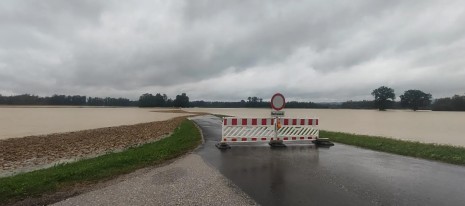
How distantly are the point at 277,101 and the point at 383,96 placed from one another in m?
143

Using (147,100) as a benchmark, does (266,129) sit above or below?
below

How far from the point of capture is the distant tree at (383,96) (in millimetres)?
138125

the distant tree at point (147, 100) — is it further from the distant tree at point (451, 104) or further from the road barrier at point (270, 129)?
the road barrier at point (270, 129)

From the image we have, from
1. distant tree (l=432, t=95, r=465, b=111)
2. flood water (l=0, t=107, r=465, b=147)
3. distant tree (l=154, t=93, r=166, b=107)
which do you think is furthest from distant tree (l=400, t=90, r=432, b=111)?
distant tree (l=154, t=93, r=166, b=107)

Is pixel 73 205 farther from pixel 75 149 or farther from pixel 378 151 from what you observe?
pixel 75 149

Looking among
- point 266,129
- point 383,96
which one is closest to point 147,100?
point 383,96

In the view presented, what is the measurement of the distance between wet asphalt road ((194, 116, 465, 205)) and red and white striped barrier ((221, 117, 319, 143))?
7.63 feet

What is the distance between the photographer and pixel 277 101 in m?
13.6

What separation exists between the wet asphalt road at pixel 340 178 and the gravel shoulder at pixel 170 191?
1.40ft

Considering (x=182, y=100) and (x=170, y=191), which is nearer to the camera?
(x=170, y=191)

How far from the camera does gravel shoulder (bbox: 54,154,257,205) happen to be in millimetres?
5707

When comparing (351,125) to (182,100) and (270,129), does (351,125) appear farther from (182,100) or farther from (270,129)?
(182,100)

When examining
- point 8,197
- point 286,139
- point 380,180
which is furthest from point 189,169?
point 286,139

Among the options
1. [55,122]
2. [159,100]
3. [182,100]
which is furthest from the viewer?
[159,100]
